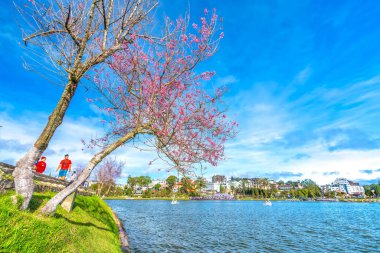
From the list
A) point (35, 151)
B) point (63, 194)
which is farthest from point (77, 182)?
point (35, 151)

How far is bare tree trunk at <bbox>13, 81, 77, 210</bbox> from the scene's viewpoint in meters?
6.60

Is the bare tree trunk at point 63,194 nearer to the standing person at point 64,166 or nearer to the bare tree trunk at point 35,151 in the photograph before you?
the bare tree trunk at point 35,151

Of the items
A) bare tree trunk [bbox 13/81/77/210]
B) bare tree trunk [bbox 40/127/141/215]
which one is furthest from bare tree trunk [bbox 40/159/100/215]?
bare tree trunk [bbox 13/81/77/210]

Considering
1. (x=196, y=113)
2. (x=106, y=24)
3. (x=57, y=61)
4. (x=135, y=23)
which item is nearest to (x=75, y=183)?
(x=57, y=61)

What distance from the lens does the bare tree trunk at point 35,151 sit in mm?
6598

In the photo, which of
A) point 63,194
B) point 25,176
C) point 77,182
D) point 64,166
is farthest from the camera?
point 64,166

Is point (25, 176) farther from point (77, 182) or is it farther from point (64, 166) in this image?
point (64, 166)

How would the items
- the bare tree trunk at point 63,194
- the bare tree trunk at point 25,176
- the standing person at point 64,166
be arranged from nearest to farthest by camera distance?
the bare tree trunk at point 25,176
the bare tree trunk at point 63,194
the standing person at point 64,166

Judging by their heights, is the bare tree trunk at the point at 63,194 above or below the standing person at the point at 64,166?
below

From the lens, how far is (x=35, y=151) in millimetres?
6973

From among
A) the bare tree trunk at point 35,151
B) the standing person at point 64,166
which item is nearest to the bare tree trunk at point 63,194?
the bare tree trunk at point 35,151

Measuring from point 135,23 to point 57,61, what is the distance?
3419 millimetres

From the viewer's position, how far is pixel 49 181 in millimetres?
12695

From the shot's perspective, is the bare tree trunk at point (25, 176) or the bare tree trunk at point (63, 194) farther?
the bare tree trunk at point (63, 194)
